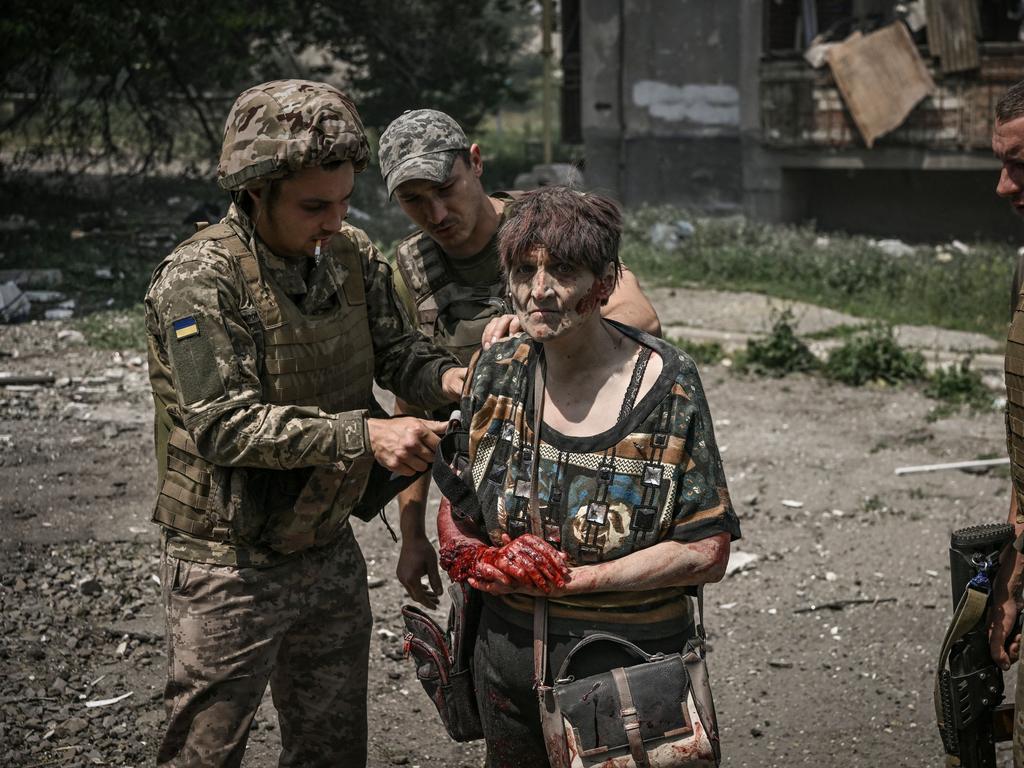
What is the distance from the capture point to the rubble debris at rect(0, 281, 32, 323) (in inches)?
390

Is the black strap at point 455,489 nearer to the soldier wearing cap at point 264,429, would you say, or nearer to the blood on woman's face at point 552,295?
the soldier wearing cap at point 264,429

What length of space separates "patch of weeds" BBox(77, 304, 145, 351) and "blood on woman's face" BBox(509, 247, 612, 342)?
7165 millimetres

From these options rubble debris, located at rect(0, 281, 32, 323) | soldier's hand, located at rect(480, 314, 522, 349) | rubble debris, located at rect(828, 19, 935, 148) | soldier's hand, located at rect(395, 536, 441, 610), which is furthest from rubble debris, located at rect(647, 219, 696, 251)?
soldier's hand, located at rect(480, 314, 522, 349)

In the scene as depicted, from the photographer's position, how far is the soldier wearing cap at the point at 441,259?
3361 mm

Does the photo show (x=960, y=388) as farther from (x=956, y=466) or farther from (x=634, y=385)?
(x=634, y=385)

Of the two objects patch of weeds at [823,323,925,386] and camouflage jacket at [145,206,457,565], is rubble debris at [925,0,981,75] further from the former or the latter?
camouflage jacket at [145,206,457,565]

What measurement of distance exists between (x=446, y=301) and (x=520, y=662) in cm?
128

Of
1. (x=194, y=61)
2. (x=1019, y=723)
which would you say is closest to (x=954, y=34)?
(x=194, y=61)

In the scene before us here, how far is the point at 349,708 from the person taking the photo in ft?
10.2

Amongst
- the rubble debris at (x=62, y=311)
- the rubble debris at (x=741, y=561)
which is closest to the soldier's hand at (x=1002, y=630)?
the rubble debris at (x=741, y=561)

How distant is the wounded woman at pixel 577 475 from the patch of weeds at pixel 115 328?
709 centimetres

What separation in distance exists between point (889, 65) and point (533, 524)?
488 inches

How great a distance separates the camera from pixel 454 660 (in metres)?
2.88

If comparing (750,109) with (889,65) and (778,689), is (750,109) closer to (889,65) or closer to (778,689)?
(889,65)
